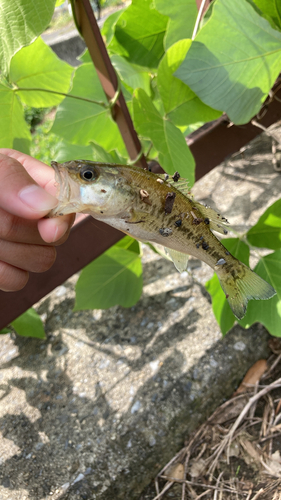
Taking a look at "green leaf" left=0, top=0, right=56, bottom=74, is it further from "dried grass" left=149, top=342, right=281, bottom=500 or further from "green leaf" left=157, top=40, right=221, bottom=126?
"dried grass" left=149, top=342, right=281, bottom=500

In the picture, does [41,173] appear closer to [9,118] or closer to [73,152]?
[9,118]

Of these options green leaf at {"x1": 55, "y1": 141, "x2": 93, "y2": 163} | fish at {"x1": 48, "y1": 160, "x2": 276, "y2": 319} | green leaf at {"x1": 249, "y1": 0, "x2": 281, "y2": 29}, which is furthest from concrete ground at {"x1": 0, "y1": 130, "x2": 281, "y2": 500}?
green leaf at {"x1": 249, "y1": 0, "x2": 281, "y2": 29}

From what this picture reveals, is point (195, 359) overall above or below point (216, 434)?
above

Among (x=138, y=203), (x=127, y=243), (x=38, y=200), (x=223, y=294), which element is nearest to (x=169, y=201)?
(x=138, y=203)

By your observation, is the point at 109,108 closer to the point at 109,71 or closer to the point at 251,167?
the point at 109,71

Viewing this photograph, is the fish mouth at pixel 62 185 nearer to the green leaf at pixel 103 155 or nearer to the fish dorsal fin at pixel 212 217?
the fish dorsal fin at pixel 212 217

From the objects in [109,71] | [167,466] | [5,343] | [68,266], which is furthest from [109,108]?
[167,466]
